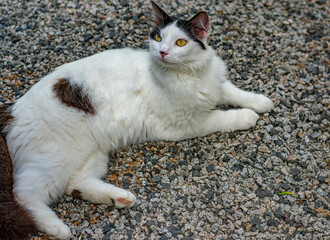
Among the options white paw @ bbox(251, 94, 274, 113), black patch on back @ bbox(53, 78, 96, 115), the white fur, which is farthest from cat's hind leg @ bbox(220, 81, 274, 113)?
black patch on back @ bbox(53, 78, 96, 115)

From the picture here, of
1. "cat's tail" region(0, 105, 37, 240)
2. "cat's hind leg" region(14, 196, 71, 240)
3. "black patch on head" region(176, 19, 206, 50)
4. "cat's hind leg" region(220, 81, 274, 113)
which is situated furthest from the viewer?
"cat's hind leg" region(220, 81, 274, 113)

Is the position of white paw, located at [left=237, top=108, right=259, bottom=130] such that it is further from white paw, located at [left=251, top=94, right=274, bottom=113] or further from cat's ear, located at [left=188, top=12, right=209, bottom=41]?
cat's ear, located at [left=188, top=12, right=209, bottom=41]

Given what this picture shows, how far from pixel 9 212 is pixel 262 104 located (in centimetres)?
218

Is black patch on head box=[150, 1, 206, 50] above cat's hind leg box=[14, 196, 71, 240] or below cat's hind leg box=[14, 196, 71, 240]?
above

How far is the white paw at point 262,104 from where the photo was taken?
3.26 metres

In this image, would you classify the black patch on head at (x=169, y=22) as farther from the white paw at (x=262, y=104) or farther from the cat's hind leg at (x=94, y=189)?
the cat's hind leg at (x=94, y=189)

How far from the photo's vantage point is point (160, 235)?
2629 millimetres

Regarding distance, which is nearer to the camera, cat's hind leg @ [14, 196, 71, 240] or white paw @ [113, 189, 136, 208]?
cat's hind leg @ [14, 196, 71, 240]

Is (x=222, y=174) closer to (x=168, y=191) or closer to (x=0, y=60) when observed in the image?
(x=168, y=191)

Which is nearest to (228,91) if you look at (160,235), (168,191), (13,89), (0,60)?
(168,191)

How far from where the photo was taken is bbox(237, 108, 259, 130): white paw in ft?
10.2

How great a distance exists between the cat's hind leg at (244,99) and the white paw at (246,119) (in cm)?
12

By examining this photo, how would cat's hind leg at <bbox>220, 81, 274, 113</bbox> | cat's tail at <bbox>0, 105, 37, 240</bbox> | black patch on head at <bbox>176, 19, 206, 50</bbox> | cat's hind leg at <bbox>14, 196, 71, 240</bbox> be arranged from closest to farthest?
cat's tail at <bbox>0, 105, 37, 240</bbox>
cat's hind leg at <bbox>14, 196, 71, 240</bbox>
black patch on head at <bbox>176, 19, 206, 50</bbox>
cat's hind leg at <bbox>220, 81, 274, 113</bbox>

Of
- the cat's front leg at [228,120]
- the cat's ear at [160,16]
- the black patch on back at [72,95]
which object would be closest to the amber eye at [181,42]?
the cat's ear at [160,16]
